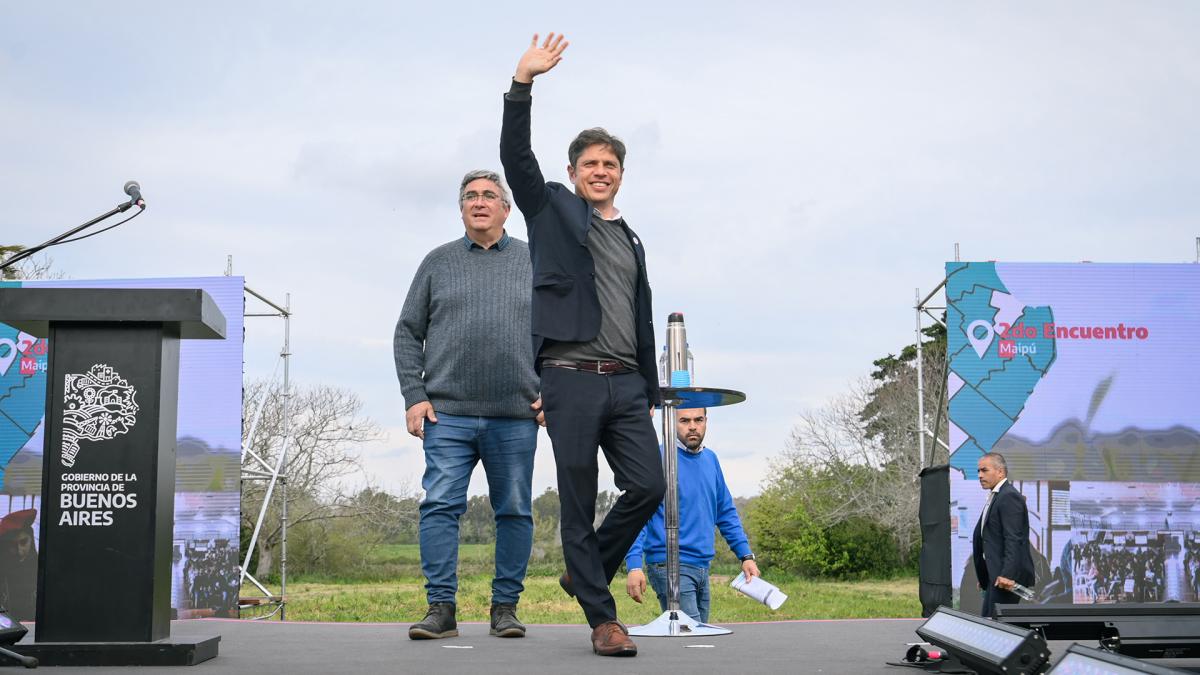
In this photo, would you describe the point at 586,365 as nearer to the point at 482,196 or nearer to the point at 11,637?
the point at 482,196

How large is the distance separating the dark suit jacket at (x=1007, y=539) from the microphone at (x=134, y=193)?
18.8ft

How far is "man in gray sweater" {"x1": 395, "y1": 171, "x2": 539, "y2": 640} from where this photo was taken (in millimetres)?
3783

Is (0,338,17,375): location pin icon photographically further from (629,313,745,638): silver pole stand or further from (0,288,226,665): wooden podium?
(629,313,745,638): silver pole stand

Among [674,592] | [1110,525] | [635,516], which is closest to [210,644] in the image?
[635,516]

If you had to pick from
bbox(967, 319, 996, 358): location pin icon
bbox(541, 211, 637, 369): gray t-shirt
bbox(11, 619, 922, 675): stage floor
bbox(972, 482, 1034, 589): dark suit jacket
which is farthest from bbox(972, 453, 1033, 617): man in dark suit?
bbox(541, 211, 637, 369): gray t-shirt

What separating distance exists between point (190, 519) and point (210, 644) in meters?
8.06

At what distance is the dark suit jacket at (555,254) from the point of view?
3.14m

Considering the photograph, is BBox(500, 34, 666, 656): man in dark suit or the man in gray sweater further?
the man in gray sweater

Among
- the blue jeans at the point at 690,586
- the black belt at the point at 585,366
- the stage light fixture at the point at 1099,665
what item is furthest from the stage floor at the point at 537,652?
the blue jeans at the point at 690,586

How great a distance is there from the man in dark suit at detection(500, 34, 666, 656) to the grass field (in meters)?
11.1

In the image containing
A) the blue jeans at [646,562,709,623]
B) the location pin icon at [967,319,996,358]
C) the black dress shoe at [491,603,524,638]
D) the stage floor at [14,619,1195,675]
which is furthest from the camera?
the location pin icon at [967,319,996,358]

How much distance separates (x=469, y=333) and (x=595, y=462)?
0.92m

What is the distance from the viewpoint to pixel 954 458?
10125mm

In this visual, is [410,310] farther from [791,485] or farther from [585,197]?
[791,485]
